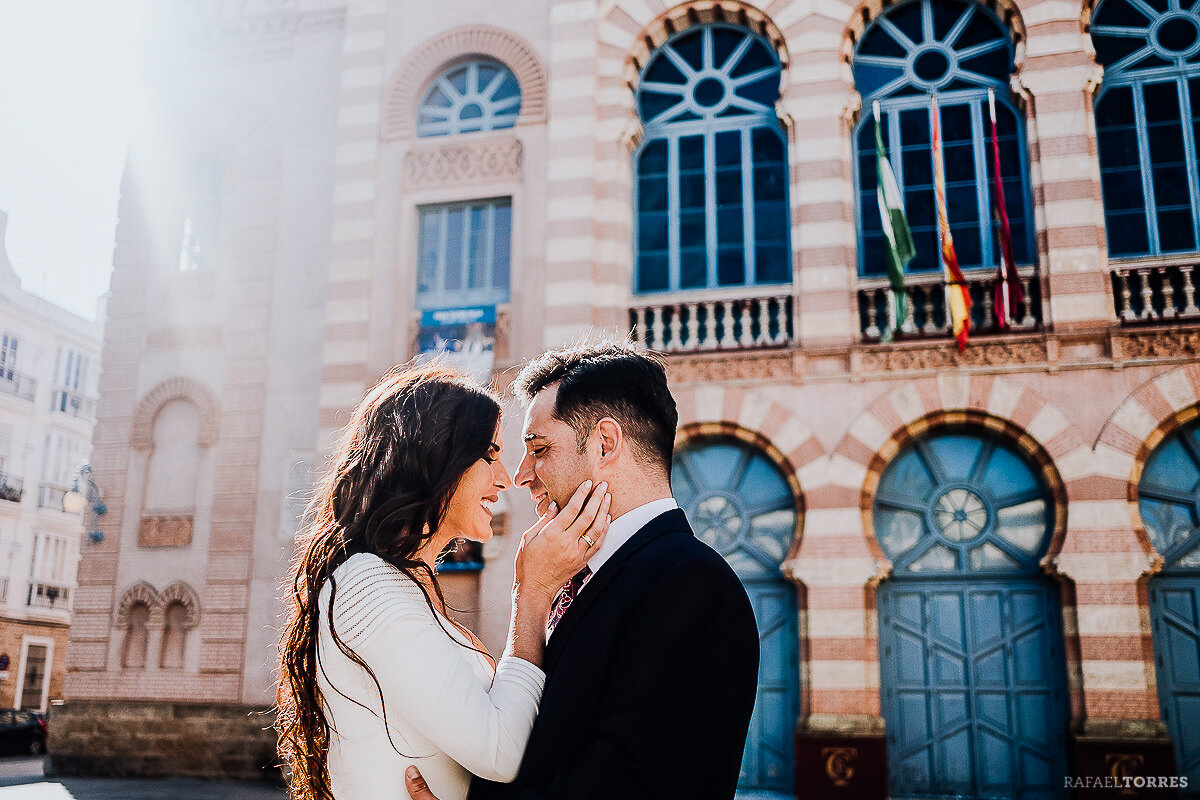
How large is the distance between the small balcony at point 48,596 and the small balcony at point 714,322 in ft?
94.2

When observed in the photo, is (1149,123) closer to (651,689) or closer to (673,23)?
(673,23)

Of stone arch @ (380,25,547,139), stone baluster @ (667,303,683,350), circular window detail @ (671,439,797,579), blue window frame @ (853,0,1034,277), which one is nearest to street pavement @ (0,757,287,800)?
circular window detail @ (671,439,797,579)

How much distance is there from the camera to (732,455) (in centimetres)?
1277

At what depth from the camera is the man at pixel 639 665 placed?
240cm

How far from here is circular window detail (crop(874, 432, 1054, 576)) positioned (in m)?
11.8

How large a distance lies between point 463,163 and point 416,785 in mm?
12288

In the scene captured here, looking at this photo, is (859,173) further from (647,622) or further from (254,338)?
(647,622)

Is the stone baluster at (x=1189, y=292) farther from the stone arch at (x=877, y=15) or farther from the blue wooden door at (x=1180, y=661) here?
the stone arch at (x=877, y=15)

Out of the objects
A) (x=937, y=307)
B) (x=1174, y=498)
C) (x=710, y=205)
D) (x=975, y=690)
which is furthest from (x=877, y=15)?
(x=975, y=690)

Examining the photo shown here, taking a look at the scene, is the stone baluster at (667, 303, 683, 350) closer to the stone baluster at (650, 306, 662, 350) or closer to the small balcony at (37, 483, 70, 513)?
the stone baluster at (650, 306, 662, 350)

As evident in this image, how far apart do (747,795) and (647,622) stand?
9878 millimetres

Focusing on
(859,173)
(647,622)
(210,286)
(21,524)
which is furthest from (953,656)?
(21,524)

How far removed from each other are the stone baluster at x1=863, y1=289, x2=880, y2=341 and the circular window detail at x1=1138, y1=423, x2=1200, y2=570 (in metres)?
3.17

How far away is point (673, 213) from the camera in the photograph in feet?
44.6
